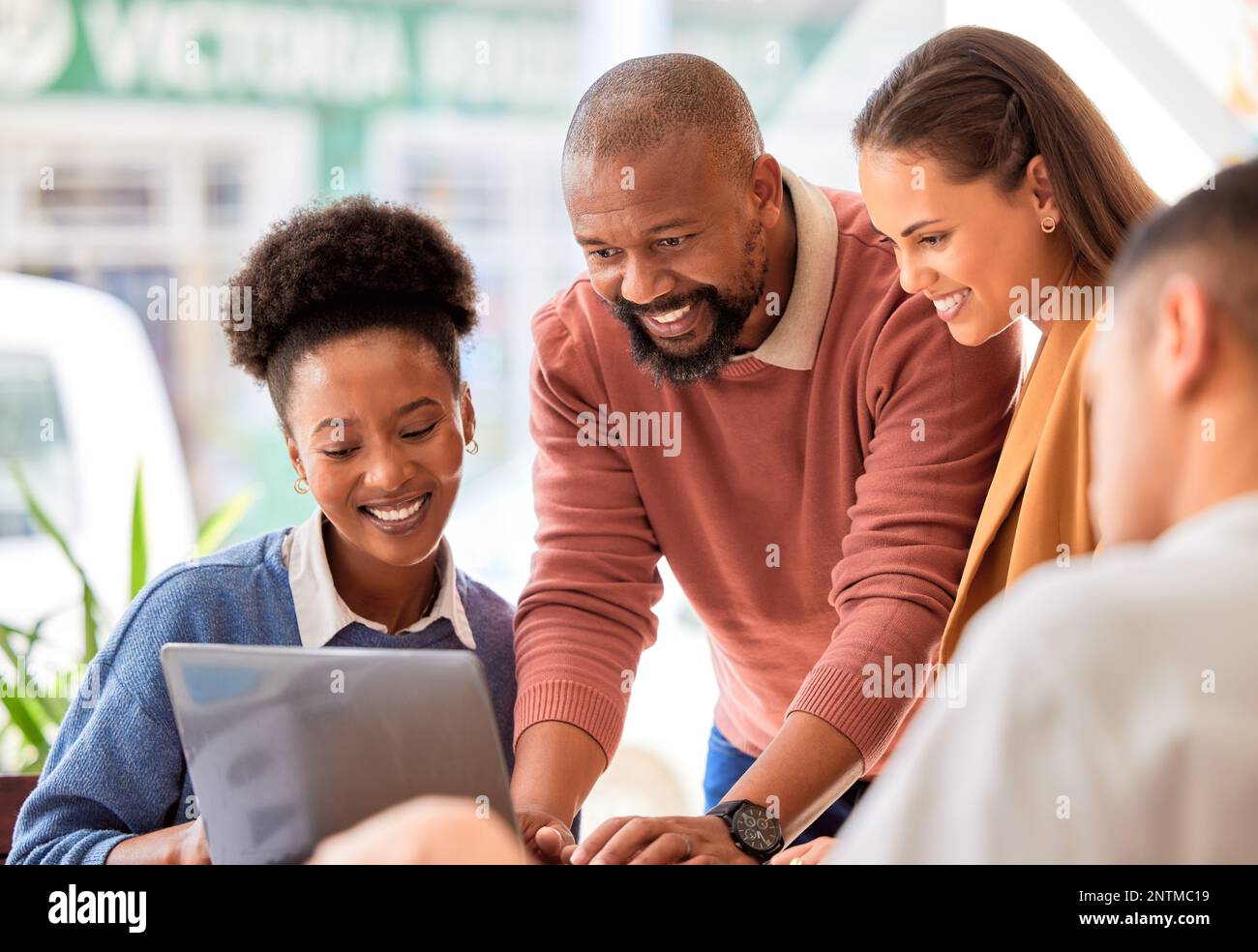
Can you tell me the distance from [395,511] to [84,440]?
309 cm

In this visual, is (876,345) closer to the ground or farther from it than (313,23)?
closer to the ground

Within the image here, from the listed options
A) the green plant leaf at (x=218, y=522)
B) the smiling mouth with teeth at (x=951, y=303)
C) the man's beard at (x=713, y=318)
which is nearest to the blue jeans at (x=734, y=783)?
the man's beard at (x=713, y=318)

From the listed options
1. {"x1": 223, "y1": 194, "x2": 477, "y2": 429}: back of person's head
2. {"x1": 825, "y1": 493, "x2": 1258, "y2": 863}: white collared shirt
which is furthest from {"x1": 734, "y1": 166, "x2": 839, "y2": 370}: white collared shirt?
{"x1": 825, "y1": 493, "x2": 1258, "y2": 863}: white collared shirt

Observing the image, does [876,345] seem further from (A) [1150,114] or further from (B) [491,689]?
(A) [1150,114]

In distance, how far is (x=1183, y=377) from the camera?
2.53 feet

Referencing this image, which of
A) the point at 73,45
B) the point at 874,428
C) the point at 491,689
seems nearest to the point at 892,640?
the point at 874,428

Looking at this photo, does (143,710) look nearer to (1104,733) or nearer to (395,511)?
(395,511)

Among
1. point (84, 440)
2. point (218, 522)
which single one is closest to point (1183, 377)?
point (218, 522)

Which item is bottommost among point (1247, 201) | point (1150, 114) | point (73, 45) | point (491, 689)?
point (491, 689)

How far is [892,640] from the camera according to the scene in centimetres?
155

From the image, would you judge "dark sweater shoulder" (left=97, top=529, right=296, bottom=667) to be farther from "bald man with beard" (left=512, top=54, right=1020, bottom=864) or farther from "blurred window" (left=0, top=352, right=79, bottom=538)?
"blurred window" (left=0, top=352, right=79, bottom=538)

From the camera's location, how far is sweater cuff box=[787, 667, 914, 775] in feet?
5.05
